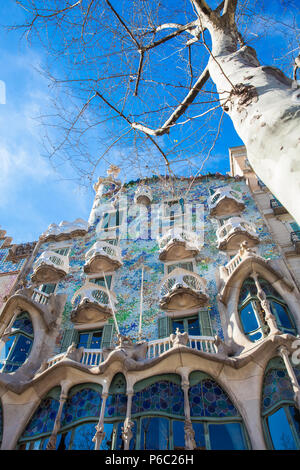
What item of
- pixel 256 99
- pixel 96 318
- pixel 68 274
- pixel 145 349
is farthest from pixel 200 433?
pixel 68 274

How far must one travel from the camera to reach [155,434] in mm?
8469

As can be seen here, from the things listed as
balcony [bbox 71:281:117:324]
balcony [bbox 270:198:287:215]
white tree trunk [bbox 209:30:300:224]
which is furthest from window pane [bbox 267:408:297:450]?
balcony [bbox 270:198:287:215]

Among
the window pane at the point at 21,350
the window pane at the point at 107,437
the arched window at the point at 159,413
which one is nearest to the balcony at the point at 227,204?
the arched window at the point at 159,413

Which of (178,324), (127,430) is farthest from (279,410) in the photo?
(178,324)

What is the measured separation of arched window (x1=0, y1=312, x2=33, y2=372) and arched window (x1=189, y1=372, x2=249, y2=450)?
578 centimetres

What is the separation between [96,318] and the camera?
12961 mm

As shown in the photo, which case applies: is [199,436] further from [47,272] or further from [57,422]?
[47,272]

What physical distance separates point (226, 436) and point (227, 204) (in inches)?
397

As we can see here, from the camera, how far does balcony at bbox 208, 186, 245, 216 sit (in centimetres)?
1599

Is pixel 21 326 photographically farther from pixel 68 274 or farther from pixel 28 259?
pixel 28 259

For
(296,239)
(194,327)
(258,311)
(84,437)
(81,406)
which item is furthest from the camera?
(296,239)

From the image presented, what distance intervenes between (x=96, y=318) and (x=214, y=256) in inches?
203

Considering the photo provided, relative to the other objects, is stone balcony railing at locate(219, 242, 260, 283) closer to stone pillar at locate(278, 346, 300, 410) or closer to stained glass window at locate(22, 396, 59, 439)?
stone pillar at locate(278, 346, 300, 410)

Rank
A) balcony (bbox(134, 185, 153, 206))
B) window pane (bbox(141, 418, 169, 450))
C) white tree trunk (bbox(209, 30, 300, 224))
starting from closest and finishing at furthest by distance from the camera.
A: white tree trunk (bbox(209, 30, 300, 224)), window pane (bbox(141, 418, 169, 450)), balcony (bbox(134, 185, 153, 206))
